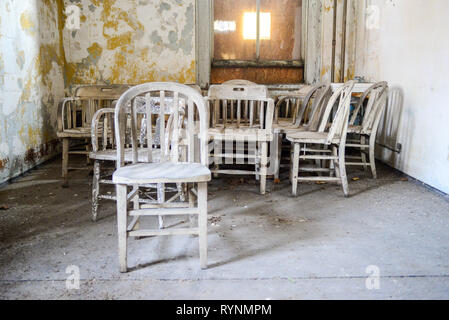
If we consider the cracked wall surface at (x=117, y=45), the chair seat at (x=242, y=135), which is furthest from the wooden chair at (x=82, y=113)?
the chair seat at (x=242, y=135)

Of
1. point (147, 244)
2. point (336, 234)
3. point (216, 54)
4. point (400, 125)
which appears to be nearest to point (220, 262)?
point (147, 244)

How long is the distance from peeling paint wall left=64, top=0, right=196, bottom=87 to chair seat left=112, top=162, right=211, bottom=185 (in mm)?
3502

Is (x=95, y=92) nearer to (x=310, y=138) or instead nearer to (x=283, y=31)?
(x=310, y=138)

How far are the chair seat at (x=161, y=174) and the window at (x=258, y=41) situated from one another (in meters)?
3.85

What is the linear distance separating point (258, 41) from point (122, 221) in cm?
438

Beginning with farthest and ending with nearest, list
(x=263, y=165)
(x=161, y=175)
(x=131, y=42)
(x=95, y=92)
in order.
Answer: (x=131, y=42) < (x=95, y=92) < (x=263, y=165) < (x=161, y=175)

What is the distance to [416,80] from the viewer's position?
3857 mm

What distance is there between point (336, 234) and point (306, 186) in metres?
1.24

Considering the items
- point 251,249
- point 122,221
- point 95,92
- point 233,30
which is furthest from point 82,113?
point 233,30

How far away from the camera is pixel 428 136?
11.9 ft

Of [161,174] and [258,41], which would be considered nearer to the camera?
[161,174]

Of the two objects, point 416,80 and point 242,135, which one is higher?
point 416,80

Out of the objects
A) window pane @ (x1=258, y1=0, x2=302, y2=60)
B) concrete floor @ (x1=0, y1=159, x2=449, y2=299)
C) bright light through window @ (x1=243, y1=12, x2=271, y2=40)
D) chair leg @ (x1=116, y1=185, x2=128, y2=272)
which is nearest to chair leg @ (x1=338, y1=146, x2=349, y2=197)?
concrete floor @ (x1=0, y1=159, x2=449, y2=299)

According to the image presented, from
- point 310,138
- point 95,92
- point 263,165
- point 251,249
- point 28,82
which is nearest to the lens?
point 251,249
